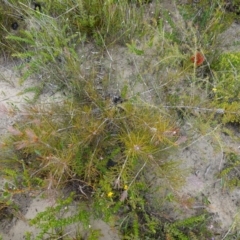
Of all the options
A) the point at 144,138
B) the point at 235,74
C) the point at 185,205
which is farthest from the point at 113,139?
the point at 235,74

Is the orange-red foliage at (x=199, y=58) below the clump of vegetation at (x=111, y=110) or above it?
above

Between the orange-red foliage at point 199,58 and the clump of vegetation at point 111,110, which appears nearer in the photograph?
the clump of vegetation at point 111,110

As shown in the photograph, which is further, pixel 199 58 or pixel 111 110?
pixel 199 58

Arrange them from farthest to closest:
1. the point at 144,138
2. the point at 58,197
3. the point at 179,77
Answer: the point at 179,77, the point at 58,197, the point at 144,138

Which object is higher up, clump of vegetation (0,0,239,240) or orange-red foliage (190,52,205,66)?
orange-red foliage (190,52,205,66)

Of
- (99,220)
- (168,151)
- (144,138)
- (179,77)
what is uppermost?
(179,77)

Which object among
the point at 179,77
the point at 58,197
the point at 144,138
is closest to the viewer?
the point at 144,138

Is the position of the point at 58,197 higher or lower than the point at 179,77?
lower

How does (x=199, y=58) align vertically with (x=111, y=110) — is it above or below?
above

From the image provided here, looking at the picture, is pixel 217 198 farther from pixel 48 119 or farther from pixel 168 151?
pixel 48 119

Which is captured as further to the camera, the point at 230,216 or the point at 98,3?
the point at 98,3

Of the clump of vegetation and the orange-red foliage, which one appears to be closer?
the clump of vegetation
